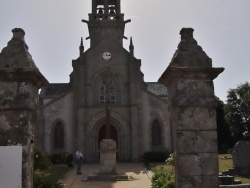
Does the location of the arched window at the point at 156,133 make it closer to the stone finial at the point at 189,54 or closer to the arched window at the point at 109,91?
the arched window at the point at 109,91

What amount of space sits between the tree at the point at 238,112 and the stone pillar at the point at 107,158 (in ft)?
108

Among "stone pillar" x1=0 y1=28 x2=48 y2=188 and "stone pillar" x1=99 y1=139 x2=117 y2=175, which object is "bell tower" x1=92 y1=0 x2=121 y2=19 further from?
"stone pillar" x1=0 y1=28 x2=48 y2=188

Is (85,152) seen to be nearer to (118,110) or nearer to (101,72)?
(118,110)

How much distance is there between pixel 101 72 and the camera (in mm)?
32188

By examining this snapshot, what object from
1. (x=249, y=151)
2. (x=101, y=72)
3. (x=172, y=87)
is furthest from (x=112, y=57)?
(x=172, y=87)

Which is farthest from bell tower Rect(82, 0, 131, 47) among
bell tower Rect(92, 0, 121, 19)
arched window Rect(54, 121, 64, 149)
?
arched window Rect(54, 121, 64, 149)

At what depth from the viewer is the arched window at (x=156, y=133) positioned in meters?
32.0

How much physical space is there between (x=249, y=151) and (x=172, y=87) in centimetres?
1273

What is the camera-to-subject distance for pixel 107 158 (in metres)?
20.3

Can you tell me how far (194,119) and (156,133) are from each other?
25.0 meters

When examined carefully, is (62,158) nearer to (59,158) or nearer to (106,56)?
(59,158)

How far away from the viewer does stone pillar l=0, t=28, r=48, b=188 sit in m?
7.00

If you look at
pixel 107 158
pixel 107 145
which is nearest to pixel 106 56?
pixel 107 145

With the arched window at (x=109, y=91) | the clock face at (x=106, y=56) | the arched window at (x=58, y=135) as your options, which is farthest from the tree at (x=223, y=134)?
the arched window at (x=58, y=135)
